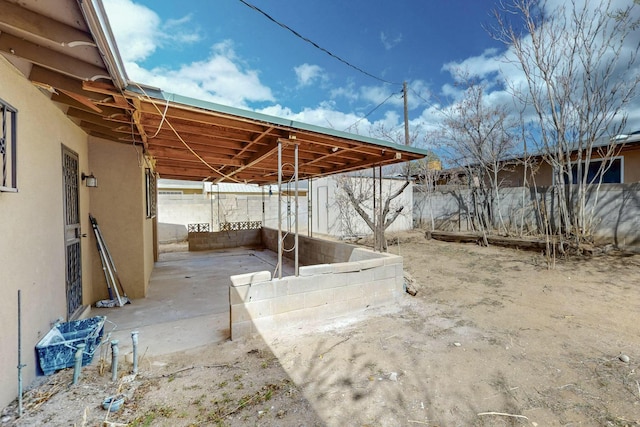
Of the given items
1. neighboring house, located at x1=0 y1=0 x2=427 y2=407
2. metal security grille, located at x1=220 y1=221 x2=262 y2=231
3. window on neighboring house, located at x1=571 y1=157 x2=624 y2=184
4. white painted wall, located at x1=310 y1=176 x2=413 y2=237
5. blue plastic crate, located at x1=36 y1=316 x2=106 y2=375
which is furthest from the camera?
white painted wall, located at x1=310 y1=176 x2=413 y2=237

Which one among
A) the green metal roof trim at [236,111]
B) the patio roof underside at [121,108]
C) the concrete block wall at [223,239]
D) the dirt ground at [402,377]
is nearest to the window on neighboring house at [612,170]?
the dirt ground at [402,377]

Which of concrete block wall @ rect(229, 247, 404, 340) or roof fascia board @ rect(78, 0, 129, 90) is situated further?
concrete block wall @ rect(229, 247, 404, 340)

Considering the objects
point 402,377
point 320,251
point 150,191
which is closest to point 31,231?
point 402,377

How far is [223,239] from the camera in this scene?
9.14 m

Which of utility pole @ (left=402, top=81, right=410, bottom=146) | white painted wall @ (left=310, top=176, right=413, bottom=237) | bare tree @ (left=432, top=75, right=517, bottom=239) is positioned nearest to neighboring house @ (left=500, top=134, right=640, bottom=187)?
bare tree @ (left=432, top=75, right=517, bottom=239)

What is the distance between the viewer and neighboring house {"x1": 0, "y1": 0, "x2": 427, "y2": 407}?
5.81 ft

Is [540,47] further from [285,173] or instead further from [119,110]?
[119,110]

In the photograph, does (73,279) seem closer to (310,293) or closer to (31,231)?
(31,231)

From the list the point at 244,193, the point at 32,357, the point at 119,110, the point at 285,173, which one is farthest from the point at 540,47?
the point at 244,193

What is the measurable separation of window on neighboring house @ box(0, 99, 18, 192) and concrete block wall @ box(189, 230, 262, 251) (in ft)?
23.4

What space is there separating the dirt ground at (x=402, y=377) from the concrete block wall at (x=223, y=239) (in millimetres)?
6621

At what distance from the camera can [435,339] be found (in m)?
2.86

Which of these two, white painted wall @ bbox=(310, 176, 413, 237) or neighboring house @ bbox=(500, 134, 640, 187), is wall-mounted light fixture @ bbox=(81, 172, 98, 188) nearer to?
white painted wall @ bbox=(310, 176, 413, 237)

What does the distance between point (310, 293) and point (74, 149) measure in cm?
328
